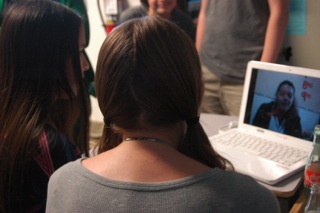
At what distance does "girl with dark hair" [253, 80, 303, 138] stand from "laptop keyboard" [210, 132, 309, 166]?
0.20 feet

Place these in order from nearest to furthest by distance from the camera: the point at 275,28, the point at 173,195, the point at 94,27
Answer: the point at 173,195 < the point at 275,28 < the point at 94,27

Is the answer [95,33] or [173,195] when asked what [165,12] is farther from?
[173,195]

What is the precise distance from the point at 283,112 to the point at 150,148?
770mm

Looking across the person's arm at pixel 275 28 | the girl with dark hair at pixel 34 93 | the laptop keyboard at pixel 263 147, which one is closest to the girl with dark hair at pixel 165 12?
the person's arm at pixel 275 28

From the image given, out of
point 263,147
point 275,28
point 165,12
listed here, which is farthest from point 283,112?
point 165,12

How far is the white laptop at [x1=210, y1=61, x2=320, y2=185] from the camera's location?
1.13 metres

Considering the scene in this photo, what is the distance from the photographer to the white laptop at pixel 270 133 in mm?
1126

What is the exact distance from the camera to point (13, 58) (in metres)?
1.02

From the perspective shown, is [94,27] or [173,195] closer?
[173,195]

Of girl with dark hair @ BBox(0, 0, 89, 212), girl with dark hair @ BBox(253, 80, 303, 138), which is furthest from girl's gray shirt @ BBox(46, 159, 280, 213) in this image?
girl with dark hair @ BBox(253, 80, 303, 138)

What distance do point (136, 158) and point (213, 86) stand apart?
4.84 ft

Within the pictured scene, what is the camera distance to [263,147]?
1.27 meters

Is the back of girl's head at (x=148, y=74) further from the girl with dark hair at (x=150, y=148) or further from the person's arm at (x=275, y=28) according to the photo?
the person's arm at (x=275, y=28)

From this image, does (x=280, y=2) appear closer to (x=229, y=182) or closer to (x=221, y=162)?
(x=221, y=162)
